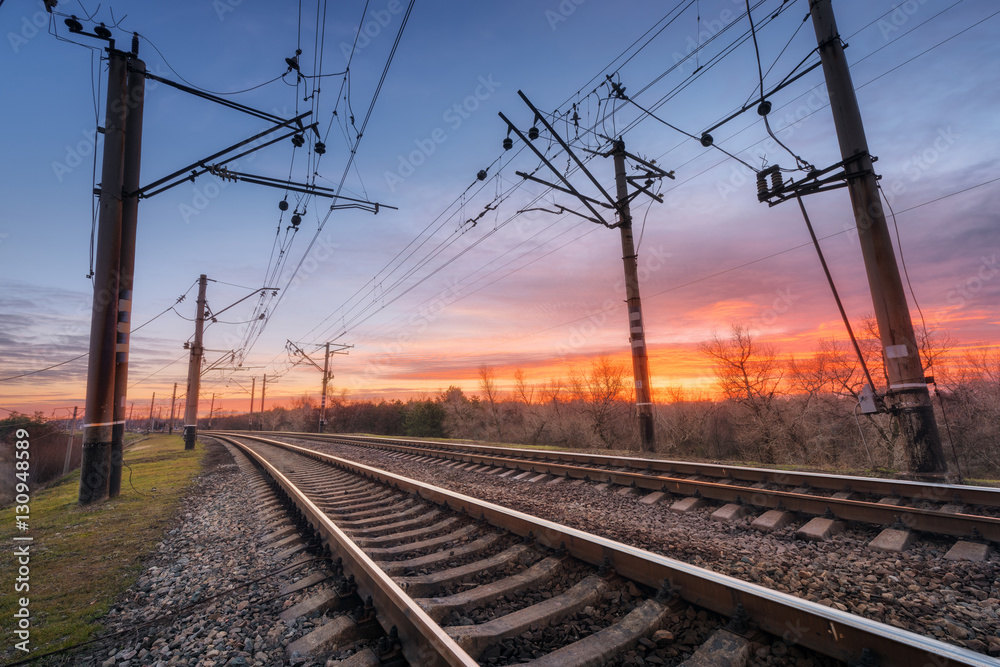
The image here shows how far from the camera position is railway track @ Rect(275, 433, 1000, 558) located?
13.9 ft

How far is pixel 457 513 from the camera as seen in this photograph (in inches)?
217

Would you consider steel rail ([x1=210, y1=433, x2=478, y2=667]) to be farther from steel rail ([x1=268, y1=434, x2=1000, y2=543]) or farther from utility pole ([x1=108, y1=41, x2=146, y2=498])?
utility pole ([x1=108, y1=41, x2=146, y2=498])

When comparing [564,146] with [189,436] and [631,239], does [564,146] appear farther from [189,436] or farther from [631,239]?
[189,436]

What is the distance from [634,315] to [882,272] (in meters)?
5.94

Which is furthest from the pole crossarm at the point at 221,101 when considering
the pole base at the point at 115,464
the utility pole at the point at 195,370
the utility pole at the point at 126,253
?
the utility pole at the point at 195,370

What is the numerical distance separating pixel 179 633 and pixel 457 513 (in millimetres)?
2930

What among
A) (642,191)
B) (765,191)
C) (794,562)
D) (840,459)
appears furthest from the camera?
(840,459)

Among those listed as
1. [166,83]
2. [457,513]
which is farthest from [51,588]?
[166,83]

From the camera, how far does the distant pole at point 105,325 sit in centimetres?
866

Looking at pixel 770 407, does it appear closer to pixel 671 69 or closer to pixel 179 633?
pixel 671 69

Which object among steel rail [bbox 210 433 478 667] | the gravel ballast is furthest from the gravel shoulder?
the gravel ballast

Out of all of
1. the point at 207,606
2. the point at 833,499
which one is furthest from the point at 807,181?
the point at 207,606

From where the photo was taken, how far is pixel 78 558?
525 centimetres

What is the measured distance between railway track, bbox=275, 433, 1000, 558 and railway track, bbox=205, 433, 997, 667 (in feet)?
8.58
